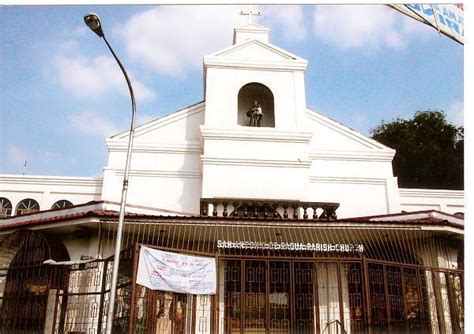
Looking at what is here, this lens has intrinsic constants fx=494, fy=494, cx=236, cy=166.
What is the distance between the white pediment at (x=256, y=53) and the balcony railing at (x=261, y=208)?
625cm

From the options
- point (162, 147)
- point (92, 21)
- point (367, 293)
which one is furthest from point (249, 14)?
point (367, 293)

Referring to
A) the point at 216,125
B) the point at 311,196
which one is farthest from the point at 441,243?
the point at 216,125

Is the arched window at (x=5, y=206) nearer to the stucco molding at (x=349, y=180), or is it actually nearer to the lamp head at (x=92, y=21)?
the stucco molding at (x=349, y=180)

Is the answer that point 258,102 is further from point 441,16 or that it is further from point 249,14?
point 441,16

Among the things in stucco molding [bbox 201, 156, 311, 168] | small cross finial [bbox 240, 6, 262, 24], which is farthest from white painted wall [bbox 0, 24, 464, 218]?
small cross finial [bbox 240, 6, 262, 24]

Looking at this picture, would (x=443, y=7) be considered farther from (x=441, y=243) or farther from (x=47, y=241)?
(x=47, y=241)

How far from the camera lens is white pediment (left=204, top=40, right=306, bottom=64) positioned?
61.6ft

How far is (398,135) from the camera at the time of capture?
30.2m

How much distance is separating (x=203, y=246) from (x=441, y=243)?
255 inches

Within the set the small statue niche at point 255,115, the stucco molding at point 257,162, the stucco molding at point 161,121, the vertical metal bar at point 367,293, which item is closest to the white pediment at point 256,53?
the small statue niche at point 255,115

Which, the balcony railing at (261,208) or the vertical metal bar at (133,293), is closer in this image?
the vertical metal bar at (133,293)

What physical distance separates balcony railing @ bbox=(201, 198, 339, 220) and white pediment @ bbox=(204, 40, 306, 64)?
625 cm

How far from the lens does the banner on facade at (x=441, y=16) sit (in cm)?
934

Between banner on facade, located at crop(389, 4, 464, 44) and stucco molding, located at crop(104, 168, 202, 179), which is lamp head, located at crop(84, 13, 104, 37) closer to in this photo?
banner on facade, located at crop(389, 4, 464, 44)
